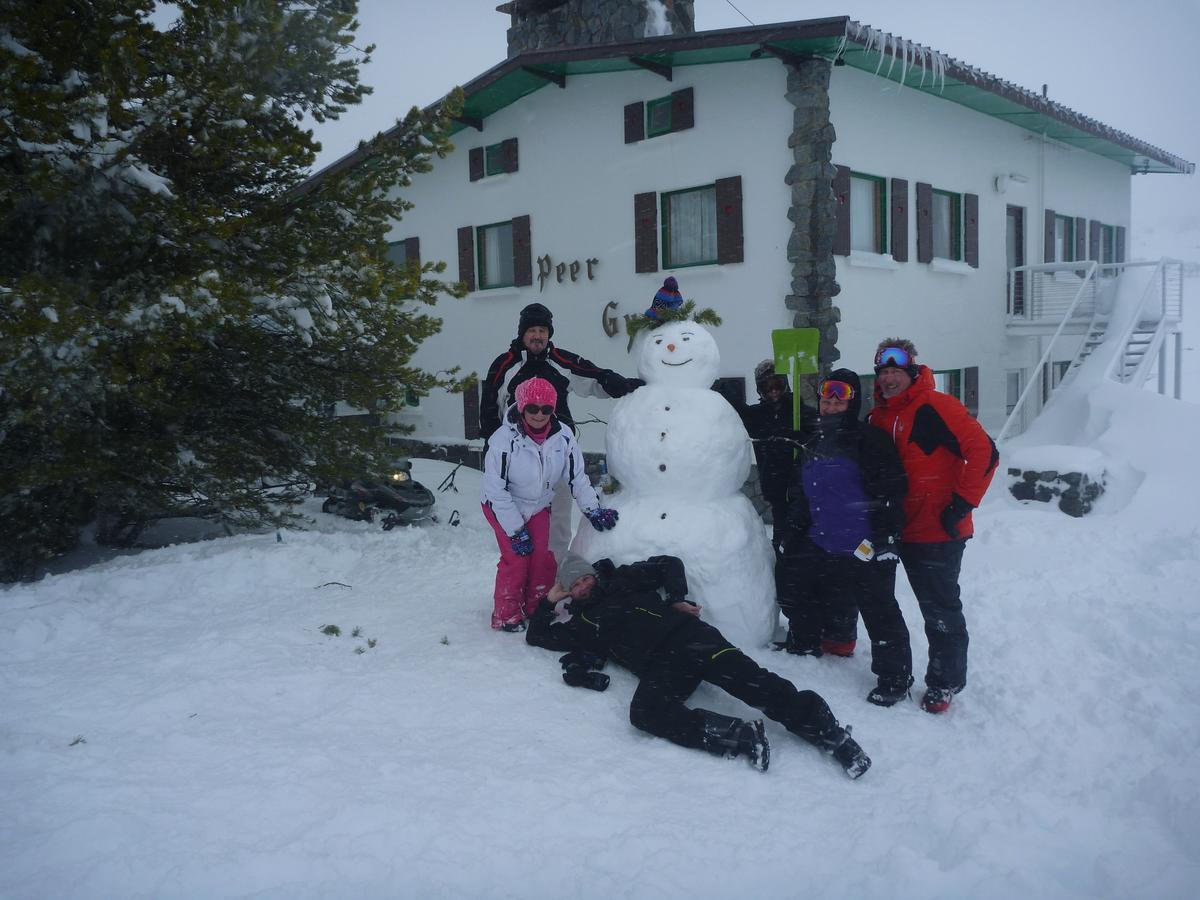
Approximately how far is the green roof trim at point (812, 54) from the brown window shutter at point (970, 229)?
133cm

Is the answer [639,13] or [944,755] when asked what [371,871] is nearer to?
[944,755]

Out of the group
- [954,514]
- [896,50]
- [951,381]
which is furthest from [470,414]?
[954,514]

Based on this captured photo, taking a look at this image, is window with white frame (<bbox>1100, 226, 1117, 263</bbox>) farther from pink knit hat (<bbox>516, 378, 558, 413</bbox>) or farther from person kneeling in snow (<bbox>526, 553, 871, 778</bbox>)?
person kneeling in snow (<bbox>526, 553, 871, 778</bbox>)

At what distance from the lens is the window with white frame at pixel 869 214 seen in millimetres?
9953

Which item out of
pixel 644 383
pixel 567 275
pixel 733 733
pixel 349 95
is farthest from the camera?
Answer: pixel 567 275

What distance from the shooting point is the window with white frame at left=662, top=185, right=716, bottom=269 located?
10172 millimetres

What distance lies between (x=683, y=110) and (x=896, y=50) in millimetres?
2515

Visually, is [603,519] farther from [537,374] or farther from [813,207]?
[813,207]

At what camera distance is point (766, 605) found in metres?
4.72

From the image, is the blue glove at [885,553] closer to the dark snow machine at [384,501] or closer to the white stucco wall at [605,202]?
the white stucco wall at [605,202]

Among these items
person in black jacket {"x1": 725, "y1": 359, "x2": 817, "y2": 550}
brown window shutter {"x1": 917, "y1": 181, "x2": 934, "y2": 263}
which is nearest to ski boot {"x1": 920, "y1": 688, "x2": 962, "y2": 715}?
person in black jacket {"x1": 725, "y1": 359, "x2": 817, "y2": 550}

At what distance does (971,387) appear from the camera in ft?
39.1

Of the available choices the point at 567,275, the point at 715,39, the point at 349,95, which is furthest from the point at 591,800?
the point at 567,275

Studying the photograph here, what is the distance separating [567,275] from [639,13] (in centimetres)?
453
